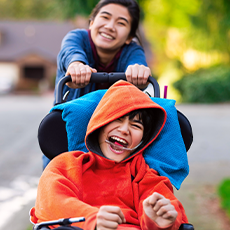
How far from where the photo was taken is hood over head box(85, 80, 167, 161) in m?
1.84

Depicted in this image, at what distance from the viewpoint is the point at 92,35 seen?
256 cm

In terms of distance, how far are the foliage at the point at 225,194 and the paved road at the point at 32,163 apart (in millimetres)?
268

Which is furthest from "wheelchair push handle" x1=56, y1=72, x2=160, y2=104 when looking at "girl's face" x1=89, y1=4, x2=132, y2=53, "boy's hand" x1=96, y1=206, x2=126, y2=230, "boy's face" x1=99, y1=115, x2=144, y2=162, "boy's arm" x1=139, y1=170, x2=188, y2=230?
"boy's hand" x1=96, y1=206, x2=126, y2=230

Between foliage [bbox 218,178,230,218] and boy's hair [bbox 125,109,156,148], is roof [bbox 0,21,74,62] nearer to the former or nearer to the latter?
foliage [bbox 218,178,230,218]

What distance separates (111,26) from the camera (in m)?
2.41

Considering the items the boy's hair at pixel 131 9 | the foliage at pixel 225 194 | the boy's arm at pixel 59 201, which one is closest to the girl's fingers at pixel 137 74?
the boy's hair at pixel 131 9

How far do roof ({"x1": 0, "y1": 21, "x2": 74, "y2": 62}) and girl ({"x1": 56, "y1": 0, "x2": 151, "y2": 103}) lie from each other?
25.7 metres

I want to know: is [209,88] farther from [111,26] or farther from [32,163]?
[111,26]

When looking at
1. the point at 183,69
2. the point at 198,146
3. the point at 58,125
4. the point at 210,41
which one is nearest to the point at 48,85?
the point at 183,69

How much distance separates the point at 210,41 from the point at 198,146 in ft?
31.4

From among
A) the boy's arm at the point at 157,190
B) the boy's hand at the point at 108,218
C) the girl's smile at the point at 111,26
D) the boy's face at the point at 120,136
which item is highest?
the girl's smile at the point at 111,26

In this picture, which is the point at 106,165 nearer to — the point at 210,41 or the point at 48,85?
the point at 210,41

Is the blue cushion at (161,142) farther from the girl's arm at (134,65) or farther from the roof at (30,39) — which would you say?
the roof at (30,39)

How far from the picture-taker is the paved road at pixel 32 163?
13.7 ft
